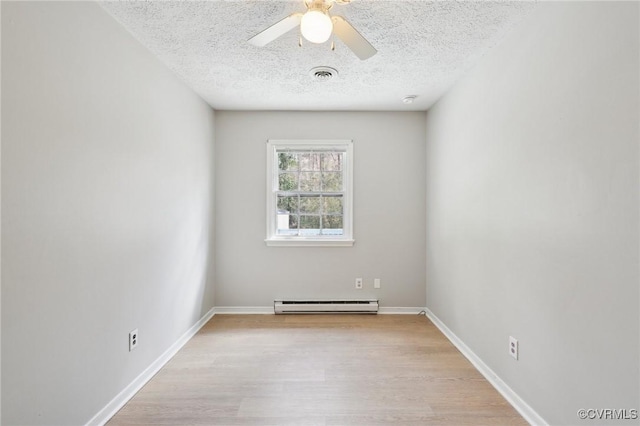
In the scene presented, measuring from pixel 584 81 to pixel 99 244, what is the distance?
2660mm

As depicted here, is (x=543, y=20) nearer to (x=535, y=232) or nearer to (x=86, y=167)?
(x=535, y=232)

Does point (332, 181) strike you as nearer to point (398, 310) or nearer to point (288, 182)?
point (288, 182)

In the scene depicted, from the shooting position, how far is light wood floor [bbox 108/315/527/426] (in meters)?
1.77

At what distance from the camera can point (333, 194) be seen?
12.0 feet

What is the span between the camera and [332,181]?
3666 millimetres

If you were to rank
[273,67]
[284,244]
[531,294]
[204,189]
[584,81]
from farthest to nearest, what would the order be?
1. [284,244]
2. [204,189]
3. [273,67]
4. [531,294]
5. [584,81]

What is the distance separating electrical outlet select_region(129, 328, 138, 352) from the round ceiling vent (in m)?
2.41

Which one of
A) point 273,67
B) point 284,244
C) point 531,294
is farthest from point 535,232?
point 284,244

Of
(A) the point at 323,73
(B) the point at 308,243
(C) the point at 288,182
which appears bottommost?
(B) the point at 308,243

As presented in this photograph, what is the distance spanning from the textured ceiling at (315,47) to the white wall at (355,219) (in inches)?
16.0

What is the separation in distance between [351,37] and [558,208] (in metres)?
1.42
